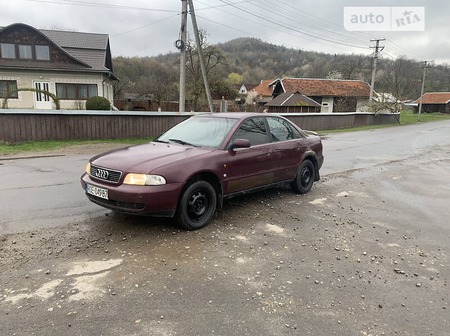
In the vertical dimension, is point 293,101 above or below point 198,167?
above

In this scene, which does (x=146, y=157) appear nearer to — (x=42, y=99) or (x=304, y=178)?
(x=304, y=178)

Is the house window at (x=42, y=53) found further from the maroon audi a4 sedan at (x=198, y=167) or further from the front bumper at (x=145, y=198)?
the front bumper at (x=145, y=198)

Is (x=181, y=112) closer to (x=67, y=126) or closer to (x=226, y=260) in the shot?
(x=67, y=126)

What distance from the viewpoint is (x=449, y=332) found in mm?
2842

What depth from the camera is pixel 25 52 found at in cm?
2819

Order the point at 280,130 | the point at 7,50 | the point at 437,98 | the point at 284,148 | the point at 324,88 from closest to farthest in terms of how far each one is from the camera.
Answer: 1. the point at 284,148
2. the point at 280,130
3. the point at 7,50
4. the point at 324,88
5. the point at 437,98

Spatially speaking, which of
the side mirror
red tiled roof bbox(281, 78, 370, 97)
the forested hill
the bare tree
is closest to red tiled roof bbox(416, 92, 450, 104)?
the forested hill

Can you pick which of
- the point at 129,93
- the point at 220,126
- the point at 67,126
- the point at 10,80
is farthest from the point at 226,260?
the point at 129,93

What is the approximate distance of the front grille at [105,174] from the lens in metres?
4.47

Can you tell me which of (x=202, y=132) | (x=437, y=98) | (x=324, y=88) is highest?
(x=324, y=88)

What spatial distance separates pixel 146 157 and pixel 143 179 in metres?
0.49

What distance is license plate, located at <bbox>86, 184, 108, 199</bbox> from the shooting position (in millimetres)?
4520

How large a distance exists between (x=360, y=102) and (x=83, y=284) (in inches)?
2090

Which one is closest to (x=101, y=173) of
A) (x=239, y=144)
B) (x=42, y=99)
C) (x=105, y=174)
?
(x=105, y=174)
